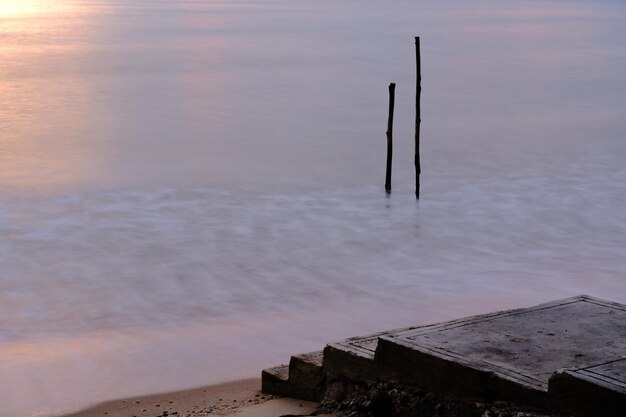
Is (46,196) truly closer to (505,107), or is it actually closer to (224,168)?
(224,168)

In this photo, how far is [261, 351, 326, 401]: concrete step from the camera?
17.7ft

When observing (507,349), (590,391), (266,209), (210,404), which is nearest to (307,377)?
(210,404)

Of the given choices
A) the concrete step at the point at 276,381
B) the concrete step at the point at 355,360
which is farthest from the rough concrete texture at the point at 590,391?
the concrete step at the point at 276,381

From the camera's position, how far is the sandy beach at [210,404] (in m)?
5.39

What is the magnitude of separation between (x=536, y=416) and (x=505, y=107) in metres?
18.0

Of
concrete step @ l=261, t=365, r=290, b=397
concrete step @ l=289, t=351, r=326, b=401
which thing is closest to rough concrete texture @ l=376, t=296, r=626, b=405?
concrete step @ l=289, t=351, r=326, b=401

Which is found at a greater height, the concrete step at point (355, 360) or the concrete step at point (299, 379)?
the concrete step at point (355, 360)

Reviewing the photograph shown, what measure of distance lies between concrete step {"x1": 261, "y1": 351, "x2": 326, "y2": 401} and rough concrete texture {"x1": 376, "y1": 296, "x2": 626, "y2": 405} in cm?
51

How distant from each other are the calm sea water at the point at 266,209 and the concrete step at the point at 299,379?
0.95m

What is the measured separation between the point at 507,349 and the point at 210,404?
187 centimetres

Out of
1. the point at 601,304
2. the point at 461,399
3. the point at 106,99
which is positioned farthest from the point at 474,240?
the point at 106,99

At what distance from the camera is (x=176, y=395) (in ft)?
21.0

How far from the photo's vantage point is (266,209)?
12133 millimetres

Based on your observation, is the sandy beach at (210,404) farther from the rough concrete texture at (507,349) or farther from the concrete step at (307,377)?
the rough concrete texture at (507,349)
